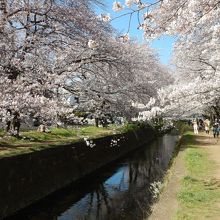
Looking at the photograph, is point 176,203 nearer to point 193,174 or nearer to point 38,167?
point 193,174

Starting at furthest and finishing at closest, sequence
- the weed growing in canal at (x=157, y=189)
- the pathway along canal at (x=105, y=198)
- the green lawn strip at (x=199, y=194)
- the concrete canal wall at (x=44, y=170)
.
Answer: the pathway along canal at (x=105, y=198) → the weed growing in canal at (x=157, y=189) → the concrete canal wall at (x=44, y=170) → the green lawn strip at (x=199, y=194)

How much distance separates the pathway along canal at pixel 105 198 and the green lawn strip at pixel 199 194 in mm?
1792

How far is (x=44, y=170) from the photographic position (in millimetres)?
16312

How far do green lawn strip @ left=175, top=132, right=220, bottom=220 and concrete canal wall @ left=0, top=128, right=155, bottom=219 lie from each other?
4.84m

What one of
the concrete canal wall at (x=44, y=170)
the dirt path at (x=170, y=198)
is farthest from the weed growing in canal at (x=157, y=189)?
the concrete canal wall at (x=44, y=170)

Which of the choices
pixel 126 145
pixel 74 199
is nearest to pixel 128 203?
pixel 74 199

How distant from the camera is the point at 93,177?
2139cm

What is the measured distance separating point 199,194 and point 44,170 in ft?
22.3

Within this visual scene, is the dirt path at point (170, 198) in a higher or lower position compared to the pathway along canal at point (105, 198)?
higher

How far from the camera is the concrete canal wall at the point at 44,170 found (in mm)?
13338

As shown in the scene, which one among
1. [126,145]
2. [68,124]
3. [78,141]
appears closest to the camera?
[68,124]

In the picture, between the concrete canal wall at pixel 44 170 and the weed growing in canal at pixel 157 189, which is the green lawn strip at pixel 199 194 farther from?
the concrete canal wall at pixel 44 170

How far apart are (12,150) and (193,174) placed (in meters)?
6.89

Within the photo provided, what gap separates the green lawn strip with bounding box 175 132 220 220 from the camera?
990 centimetres
